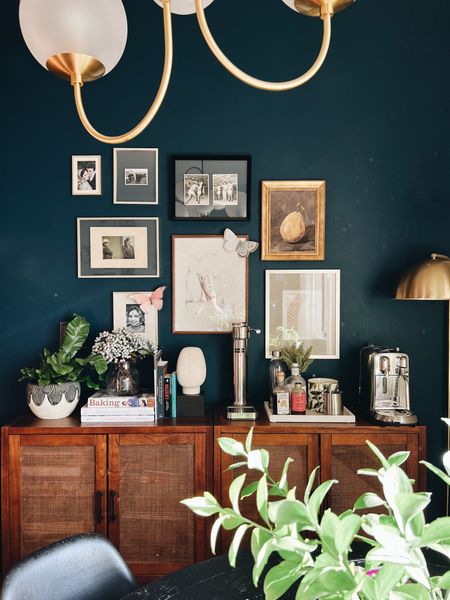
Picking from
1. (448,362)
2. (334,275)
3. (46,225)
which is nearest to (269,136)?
(334,275)

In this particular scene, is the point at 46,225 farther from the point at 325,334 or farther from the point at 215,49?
the point at 215,49

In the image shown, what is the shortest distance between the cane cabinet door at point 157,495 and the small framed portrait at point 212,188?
46.8 inches

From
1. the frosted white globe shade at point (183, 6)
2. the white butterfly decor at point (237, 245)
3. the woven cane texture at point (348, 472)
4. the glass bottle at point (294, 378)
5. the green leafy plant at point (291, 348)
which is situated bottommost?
the woven cane texture at point (348, 472)

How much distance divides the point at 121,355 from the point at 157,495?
697 millimetres

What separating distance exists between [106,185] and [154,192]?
270mm

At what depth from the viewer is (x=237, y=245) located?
2.78m

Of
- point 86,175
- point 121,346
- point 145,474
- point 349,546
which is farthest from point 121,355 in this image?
point 349,546

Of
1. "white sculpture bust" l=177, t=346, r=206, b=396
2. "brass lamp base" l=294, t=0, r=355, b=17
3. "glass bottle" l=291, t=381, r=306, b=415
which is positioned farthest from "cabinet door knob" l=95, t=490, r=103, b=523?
"brass lamp base" l=294, t=0, r=355, b=17

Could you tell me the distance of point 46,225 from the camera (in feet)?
9.21

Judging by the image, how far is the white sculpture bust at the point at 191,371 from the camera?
2611 millimetres

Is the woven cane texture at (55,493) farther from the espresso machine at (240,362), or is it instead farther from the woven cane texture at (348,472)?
the woven cane texture at (348,472)

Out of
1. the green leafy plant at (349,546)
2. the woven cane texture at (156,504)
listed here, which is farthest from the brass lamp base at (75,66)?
the woven cane texture at (156,504)

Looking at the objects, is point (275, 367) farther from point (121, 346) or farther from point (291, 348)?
point (121, 346)

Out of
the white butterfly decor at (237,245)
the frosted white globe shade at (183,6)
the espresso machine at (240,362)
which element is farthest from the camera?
the white butterfly decor at (237,245)
